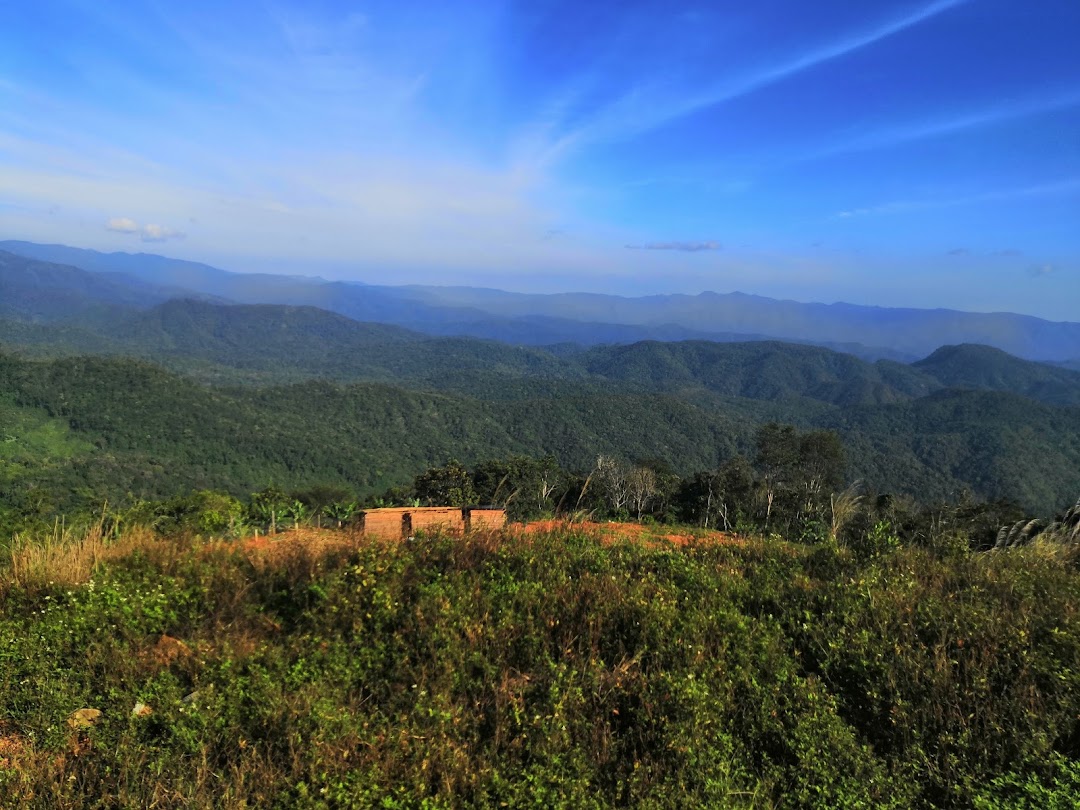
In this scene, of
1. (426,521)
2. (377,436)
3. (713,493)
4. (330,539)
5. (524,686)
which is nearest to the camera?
(524,686)

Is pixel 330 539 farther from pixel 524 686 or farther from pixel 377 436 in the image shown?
pixel 377 436

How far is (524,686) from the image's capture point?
330 cm

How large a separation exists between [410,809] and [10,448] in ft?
279

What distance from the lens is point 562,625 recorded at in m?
3.92

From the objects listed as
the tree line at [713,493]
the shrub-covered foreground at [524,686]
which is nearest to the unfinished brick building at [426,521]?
the shrub-covered foreground at [524,686]

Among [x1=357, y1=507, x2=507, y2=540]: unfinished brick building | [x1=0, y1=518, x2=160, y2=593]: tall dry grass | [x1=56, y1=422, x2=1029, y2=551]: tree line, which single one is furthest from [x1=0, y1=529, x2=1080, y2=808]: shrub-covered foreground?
[x1=56, y1=422, x2=1029, y2=551]: tree line

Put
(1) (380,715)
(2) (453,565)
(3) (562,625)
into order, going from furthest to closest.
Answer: (2) (453,565) < (3) (562,625) < (1) (380,715)

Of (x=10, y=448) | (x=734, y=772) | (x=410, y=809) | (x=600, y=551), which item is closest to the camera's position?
(x=410, y=809)

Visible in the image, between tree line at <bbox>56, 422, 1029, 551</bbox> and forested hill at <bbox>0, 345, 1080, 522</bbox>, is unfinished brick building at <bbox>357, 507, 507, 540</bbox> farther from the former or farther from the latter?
forested hill at <bbox>0, 345, 1080, 522</bbox>

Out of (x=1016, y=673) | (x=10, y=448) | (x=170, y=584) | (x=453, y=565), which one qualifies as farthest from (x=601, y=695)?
(x=10, y=448)

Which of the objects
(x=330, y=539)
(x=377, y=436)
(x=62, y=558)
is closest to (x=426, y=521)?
(x=330, y=539)

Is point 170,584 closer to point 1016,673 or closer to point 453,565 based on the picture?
point 453,565

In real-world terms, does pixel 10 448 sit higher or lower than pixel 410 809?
lower

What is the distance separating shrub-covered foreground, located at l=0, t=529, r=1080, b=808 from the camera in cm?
271
